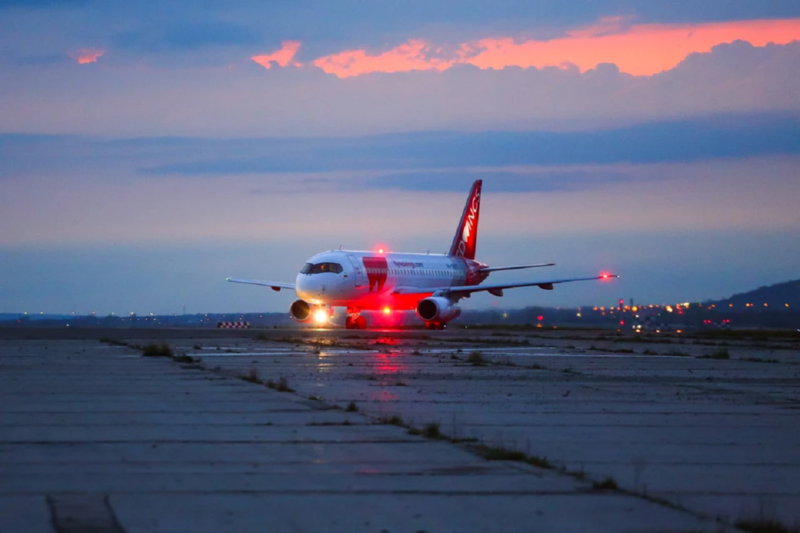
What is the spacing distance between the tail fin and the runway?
122 feet

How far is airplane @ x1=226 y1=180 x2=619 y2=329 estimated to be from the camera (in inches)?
1622

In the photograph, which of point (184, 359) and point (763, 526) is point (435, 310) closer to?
point (184, 359)

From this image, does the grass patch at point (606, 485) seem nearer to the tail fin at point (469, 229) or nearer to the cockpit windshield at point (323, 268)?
the cockpit windshield at point (323, 268)

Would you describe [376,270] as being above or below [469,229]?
below

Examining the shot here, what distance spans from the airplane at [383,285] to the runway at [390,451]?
24.8 metres

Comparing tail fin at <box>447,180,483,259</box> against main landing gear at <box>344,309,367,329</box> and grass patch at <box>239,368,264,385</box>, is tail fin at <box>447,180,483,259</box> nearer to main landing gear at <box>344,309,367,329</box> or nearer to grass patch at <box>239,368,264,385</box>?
main landing gear at <box>344,309,367,329</box>

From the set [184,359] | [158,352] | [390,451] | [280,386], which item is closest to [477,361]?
[184,359]

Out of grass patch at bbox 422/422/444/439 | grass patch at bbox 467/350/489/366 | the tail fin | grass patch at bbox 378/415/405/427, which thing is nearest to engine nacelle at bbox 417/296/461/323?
the tail fin

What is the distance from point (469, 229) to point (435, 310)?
486 inches

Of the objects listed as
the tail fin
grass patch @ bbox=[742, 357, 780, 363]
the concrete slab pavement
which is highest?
the tail fin

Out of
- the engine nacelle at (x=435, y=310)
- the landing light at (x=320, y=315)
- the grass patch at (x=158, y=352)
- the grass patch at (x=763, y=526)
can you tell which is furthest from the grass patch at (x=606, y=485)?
the landing light at (x=320, y=315)

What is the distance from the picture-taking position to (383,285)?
4391 cm

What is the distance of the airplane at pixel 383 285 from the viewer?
41.2 meters

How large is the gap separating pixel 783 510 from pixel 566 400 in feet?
20.2
